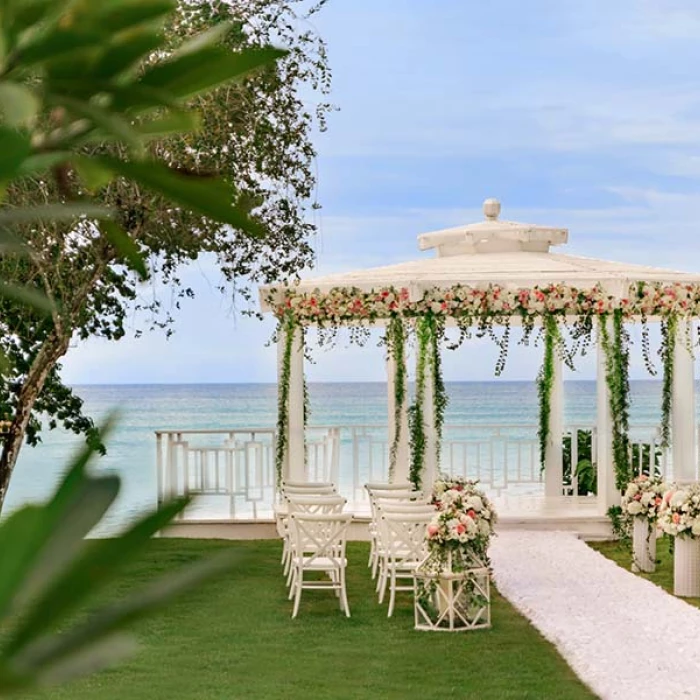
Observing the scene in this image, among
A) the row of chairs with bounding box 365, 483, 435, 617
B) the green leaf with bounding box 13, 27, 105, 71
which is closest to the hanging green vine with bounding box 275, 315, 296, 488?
the row of chairs with bounding box 365, 483, 435, 617

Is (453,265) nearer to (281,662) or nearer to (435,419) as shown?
(435,419)

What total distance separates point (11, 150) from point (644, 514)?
405 inches

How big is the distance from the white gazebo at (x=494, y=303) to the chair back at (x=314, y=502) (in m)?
1.62

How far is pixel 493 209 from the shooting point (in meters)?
13.6

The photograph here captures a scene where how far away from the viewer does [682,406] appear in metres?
11.8

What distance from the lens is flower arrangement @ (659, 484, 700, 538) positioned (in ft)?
30.2

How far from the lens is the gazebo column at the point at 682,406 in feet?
38.2

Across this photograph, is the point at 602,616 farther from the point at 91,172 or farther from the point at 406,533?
the point at 91,172

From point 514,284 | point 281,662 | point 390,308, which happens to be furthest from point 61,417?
point 281,662

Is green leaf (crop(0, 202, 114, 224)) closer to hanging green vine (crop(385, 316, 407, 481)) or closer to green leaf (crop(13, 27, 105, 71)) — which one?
green leaf (crop(13, 27, 105, 71))

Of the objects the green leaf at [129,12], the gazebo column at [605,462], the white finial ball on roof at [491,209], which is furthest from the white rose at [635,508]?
the green leaf at [129,12]

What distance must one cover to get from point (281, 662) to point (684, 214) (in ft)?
85.2

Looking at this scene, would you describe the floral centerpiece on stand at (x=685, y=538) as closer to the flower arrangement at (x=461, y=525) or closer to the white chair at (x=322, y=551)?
the flower arrangement at (x=461, y=525)

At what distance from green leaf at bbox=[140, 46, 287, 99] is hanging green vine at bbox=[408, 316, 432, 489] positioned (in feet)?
36.0
